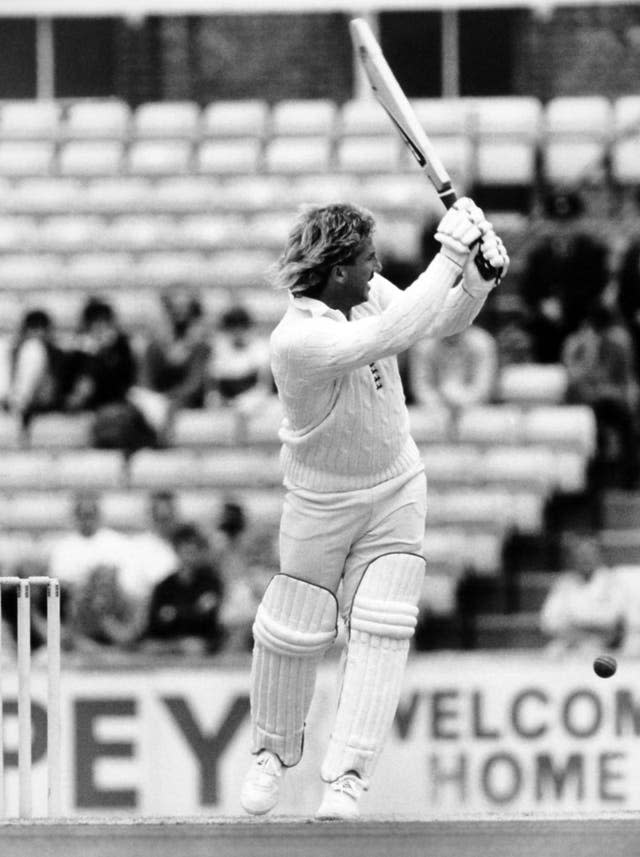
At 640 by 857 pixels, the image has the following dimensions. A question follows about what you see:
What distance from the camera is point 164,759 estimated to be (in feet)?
31.4

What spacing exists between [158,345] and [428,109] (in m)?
2.54

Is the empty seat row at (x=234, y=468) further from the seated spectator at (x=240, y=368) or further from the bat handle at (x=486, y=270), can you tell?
the bat handle at (x=486, y=270)

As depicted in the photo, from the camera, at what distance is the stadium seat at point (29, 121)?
47.0 feet

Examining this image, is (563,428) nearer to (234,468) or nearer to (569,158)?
(234,468)

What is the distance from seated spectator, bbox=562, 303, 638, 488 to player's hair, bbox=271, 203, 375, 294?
5.40m

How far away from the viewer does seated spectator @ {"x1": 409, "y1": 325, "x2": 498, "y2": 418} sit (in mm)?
11531

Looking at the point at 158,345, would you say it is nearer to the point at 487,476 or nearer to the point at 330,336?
the point at 487,476

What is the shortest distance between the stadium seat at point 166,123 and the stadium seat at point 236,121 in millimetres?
78

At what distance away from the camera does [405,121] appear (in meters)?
6.26

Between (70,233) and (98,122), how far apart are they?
961mm

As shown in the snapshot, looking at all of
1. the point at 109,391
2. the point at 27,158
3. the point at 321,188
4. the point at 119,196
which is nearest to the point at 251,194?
the point at 321,188

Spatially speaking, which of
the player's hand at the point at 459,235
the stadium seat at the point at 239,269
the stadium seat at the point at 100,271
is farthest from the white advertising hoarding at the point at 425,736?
the stadium seat at the point at 100,271

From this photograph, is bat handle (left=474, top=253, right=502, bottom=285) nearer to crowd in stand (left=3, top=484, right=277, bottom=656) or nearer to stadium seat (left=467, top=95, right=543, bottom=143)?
crowd in stand (left=3, top=484, right=277, bottom=656)

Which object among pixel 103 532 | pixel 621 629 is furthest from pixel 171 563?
pixel 621 629
